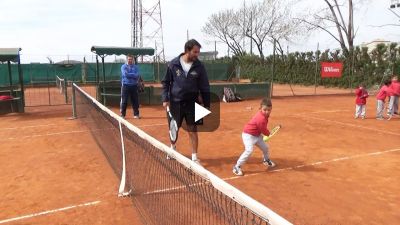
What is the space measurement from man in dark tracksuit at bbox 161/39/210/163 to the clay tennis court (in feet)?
3.35

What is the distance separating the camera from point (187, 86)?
6.03 m

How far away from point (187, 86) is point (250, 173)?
1685 millimetres

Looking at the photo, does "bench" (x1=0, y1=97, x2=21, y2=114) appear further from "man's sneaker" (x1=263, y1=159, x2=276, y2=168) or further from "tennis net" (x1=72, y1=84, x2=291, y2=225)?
"man's sneaker" (x1=263, y1=159, x2=276, y2=168)

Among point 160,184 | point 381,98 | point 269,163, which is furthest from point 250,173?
point 381,98

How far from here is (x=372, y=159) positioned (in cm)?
705

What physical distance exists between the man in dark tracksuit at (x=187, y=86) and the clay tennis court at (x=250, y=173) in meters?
1.02

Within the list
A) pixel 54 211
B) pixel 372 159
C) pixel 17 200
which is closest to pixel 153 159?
pixel 54 211

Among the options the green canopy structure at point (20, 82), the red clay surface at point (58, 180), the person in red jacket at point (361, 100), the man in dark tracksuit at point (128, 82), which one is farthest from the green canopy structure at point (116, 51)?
the person in red jacket at point (361, 100)

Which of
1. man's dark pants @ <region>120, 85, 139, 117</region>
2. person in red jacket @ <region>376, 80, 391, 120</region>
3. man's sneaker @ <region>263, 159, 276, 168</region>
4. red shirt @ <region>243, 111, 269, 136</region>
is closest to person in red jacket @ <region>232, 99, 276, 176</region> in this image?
red shirt @ <region>243, 111, 269, 136</region>

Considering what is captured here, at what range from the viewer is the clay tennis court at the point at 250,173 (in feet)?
15.1

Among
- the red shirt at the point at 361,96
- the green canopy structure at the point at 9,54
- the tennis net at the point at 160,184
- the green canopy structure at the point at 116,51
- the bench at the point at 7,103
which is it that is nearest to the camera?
the tennis net at the point at 160,184

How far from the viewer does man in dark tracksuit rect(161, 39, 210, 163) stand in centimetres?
601

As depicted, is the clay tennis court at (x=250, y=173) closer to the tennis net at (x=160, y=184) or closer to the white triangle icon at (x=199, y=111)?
the tennis net at (x=160, y=184)

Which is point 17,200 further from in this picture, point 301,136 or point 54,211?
→ point 301,136
